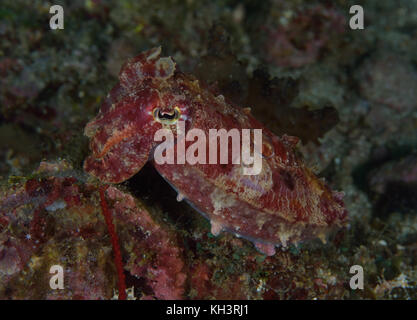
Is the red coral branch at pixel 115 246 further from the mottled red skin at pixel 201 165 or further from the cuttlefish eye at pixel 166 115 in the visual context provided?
the cuttlefish eye at pixel 166 115

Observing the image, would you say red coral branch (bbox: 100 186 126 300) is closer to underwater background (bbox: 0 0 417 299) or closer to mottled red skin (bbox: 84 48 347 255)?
underwater background (bbox: 0 0 417 299)

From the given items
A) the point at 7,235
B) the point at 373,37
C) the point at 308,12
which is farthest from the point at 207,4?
the point at 7,235

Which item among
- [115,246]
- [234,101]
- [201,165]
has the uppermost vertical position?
[234,101]

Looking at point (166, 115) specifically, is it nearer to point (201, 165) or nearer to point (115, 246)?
point (201, 165)

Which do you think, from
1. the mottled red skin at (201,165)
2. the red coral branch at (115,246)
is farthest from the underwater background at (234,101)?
the mottled red skin at (201,165)

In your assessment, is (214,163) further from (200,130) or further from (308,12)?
(308,12)

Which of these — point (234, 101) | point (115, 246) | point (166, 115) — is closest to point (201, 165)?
point (166, 115)
